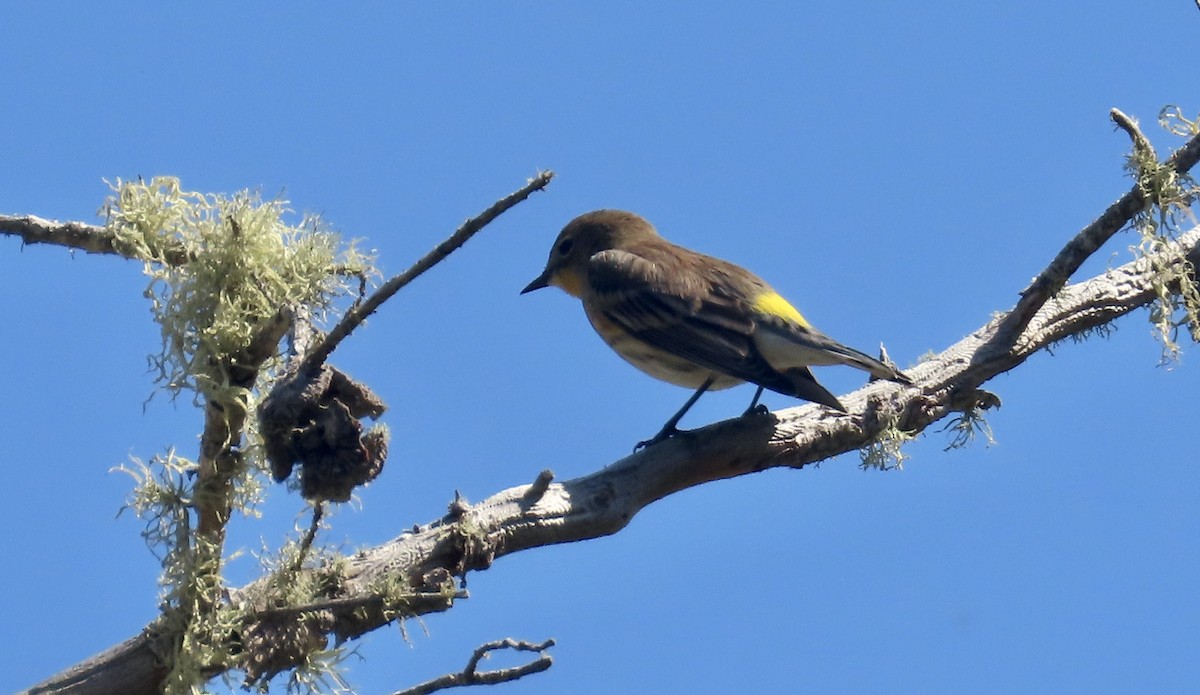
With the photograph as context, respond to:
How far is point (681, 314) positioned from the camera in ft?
21.7

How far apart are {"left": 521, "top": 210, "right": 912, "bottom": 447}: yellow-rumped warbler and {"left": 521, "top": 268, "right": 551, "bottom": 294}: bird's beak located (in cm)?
40

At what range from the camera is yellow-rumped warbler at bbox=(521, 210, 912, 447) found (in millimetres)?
6012

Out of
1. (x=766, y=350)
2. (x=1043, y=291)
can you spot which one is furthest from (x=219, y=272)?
(x=1043, y=291)

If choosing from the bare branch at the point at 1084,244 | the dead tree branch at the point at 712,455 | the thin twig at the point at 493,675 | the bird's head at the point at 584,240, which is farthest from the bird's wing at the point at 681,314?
the thin twig at the point at 493,675

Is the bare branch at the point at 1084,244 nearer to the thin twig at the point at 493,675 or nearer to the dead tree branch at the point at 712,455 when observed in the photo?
the dead tree branch at the point at 712,455

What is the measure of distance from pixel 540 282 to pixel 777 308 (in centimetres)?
205

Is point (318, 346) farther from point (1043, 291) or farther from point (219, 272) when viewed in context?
point (1043, 291)

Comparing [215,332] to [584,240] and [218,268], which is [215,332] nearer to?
[218,268]

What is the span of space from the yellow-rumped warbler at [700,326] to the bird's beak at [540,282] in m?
0.40

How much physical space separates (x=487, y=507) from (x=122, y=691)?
4.07 feet

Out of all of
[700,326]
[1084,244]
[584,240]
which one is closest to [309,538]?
[700,326]

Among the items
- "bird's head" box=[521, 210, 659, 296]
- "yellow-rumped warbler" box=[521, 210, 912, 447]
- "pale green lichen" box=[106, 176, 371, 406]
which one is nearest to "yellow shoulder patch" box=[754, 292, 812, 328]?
"yellow-rumped warbler" box=[521, 210, 912, 447]

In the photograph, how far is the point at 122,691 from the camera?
3.69 meters

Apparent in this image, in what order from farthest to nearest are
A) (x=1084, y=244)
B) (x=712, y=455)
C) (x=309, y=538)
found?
1. (x=1084, y=244)
2. (x=712, y=455)
3. (x=309, y=538)
